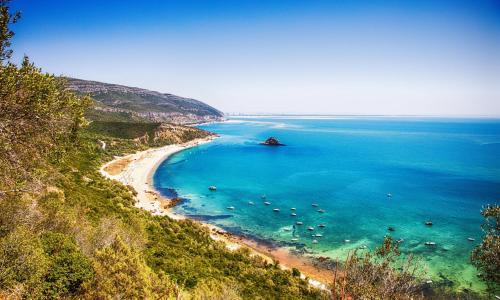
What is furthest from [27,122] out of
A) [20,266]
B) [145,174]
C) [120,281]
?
[145,174]

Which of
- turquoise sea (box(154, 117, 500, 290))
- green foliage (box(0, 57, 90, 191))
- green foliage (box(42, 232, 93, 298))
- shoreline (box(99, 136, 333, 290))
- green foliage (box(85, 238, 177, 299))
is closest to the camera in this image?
green foliage (box(0, 57, 90, 191))

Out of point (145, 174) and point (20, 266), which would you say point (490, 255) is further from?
point (145, 174)

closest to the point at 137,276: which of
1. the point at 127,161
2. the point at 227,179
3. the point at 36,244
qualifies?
the point at 36,244

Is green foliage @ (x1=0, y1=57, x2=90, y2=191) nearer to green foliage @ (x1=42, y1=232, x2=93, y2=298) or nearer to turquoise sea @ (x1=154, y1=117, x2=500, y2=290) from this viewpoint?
green foliage @ (x1=42, y1=232, x2=93, y2=298)

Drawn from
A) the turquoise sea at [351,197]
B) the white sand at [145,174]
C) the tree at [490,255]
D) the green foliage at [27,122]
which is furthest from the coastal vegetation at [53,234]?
the white sand at [145,174]

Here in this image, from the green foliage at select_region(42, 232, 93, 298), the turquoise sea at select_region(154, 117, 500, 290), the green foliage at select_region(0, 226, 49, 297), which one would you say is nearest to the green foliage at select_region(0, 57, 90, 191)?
the green foliage at select_region(0, 226, 49, 297)

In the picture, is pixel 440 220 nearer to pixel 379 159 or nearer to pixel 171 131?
pixel 379 159

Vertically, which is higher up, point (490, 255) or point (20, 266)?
point (490, 255)
